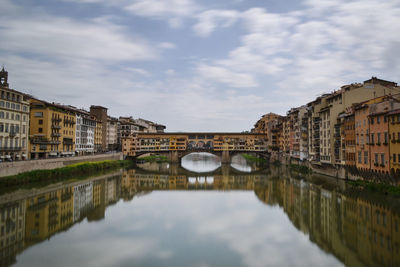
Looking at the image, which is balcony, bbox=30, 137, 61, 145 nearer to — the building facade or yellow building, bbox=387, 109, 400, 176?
the building facade

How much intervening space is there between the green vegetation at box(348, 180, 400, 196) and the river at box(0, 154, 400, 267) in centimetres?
66

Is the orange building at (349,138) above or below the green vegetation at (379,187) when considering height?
above

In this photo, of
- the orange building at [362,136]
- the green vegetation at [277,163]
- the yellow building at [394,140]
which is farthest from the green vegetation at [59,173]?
the yellow building at [394,140]

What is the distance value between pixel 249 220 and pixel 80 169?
3191cm

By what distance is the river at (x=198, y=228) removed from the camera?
49.1 ft

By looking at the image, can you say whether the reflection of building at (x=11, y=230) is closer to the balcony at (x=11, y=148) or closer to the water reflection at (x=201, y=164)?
the balcony at (x=11, y=148)

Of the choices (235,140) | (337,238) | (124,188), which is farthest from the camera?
(235,140)

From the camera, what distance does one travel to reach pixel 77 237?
1808 centimetres

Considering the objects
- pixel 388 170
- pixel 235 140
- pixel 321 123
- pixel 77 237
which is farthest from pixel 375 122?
pixel 235 140

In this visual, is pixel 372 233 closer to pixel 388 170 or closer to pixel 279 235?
pixel 279 235

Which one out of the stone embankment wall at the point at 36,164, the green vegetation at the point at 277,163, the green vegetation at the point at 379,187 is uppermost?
the stone embankment wall at the point at 36,164

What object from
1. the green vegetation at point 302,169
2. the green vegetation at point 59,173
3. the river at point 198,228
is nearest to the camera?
the river at point 198,228

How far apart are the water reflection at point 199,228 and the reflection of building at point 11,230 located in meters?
0.05

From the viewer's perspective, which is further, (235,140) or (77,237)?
(235,140)
